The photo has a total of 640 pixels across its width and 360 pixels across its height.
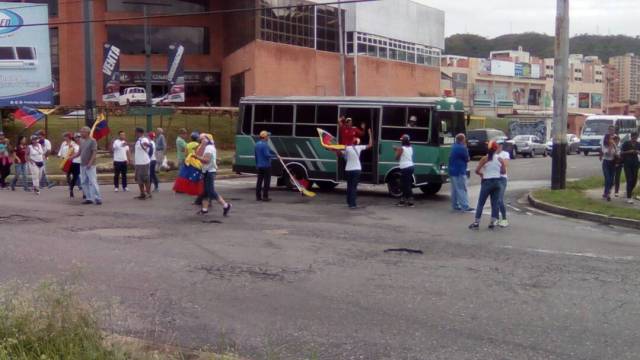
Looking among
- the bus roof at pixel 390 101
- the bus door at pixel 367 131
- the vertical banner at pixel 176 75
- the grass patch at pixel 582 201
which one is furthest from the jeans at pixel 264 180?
the vertical banner at pixel 176 75

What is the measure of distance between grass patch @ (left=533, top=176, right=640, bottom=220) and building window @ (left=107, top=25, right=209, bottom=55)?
42321mm

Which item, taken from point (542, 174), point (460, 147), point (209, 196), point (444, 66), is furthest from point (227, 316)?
point (444, 66)

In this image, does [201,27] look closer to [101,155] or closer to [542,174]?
[101,155]

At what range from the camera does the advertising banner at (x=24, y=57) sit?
33188 millimetres

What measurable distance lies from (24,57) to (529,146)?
29.4 metres

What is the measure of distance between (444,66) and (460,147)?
293ft

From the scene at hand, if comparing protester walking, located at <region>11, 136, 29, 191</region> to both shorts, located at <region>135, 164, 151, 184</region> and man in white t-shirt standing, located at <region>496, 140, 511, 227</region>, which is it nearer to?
shorts, located at <region>135, 164, 151, 184</region>

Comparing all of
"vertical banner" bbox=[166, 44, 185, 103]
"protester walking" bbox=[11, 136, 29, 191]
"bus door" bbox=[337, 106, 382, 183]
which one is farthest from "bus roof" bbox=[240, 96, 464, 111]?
"vertical banner" bbox=[166, 44, 185, 103]

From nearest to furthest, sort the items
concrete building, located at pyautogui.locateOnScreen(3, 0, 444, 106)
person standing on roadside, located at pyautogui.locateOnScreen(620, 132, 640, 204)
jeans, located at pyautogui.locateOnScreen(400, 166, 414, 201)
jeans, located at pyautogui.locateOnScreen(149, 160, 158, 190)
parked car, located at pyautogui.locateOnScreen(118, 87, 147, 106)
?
jeans, located at pyautogui.locateOnScreen(400, 166, 414, 201), person standing on roadside, located at pyautogui.locateOnScreen(620, 132, 640, 204), jeans, located at pyautogui.locateOnScreen(149, 160, 158, 190), concrete building, located at pyautogui.locateOnScreen(3, 0, 444, 106), parked car, located at pyautogui.locateOnScreen(118, 87, 147, 106)

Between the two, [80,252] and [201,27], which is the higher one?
[201,27]

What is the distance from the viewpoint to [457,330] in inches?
260

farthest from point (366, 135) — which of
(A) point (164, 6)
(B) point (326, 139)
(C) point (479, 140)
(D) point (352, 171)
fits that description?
(A) point (164, 6)

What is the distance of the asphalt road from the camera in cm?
634

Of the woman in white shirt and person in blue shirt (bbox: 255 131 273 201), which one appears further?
the woman in white shirt
